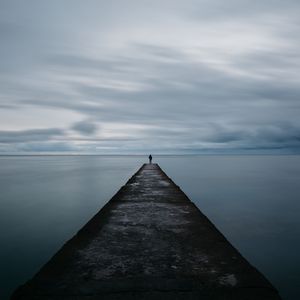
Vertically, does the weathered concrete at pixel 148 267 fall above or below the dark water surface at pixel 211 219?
above

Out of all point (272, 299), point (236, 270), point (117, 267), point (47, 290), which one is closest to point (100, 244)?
point (117, 267)

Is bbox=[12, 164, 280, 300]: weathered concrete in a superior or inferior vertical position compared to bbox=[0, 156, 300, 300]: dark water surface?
superior

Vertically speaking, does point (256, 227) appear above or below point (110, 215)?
below

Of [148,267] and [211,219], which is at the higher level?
[148,267]

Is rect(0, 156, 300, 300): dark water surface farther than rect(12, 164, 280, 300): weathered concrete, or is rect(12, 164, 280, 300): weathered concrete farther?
rect(0, 156, 300, 300): dark water surface

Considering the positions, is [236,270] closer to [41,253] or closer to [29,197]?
[41,253]

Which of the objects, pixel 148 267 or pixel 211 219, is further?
pixel 211 219

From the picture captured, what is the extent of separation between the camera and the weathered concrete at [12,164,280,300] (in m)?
3.23

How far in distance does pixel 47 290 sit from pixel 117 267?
0.92 m

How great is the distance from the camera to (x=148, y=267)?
12.8 feet

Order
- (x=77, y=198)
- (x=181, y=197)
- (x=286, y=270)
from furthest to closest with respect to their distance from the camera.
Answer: (x=77, y=198), (x=181, y=197), (x=286, y=270)

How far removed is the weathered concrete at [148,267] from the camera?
323 centimetres

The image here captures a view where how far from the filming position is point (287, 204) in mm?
15797

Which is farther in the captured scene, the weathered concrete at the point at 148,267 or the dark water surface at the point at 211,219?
the dark water surface at the point at 211,219
